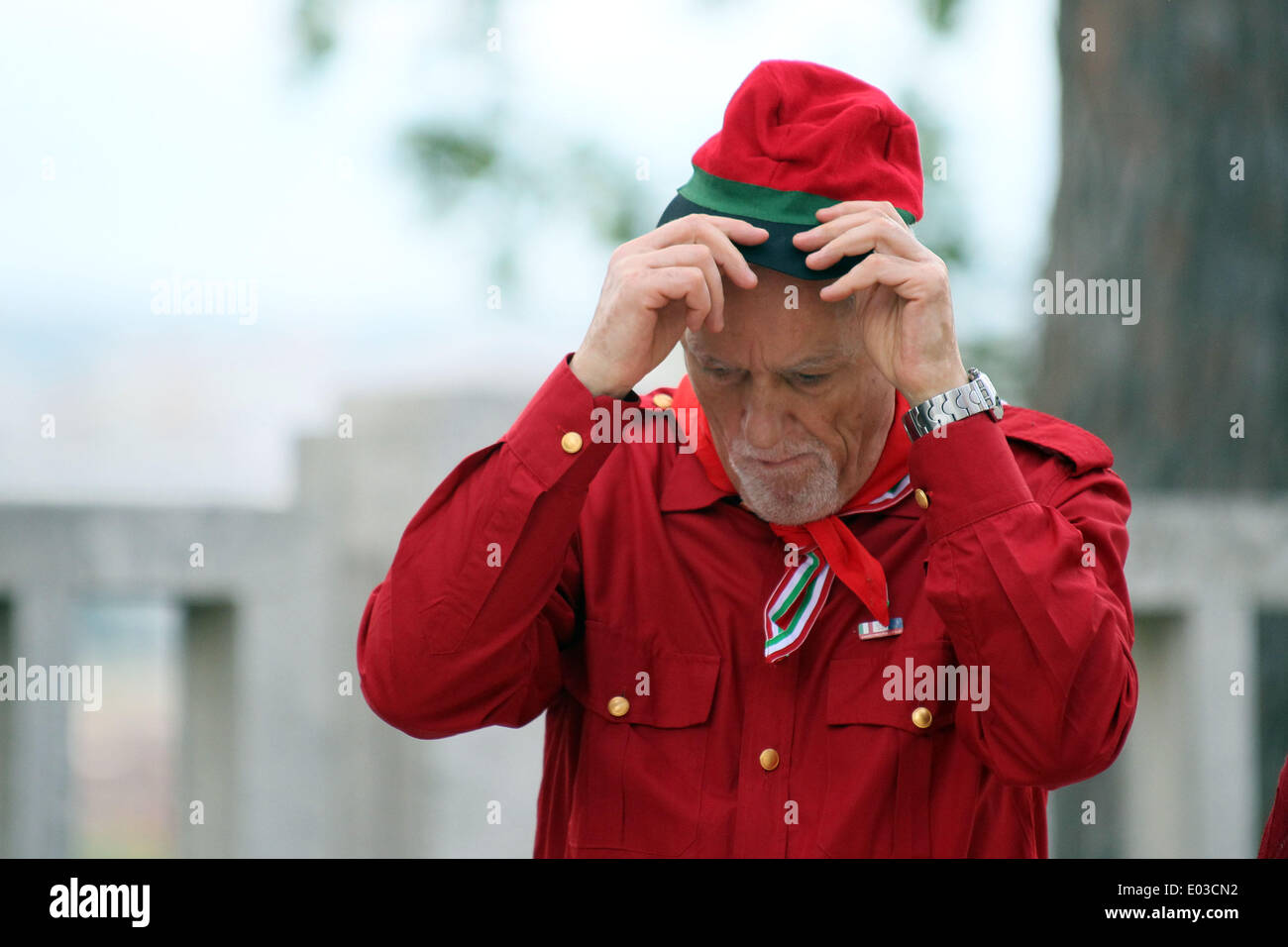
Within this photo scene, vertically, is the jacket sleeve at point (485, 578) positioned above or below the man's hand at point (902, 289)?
below

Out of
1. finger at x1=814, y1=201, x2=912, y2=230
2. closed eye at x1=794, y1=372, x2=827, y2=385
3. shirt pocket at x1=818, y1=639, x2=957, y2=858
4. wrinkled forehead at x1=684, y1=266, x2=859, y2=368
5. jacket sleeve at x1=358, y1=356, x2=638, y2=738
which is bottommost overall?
shirt pocket at x1=818, y1=639, x2=957, y2=858

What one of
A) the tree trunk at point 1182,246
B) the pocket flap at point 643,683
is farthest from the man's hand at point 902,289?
the tree trunk at point 1182,246

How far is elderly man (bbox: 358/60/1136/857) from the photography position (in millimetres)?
2211

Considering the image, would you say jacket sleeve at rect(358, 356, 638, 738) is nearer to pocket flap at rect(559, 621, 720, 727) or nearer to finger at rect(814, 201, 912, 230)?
pocket flap at rect(559, 621, 720, 727)

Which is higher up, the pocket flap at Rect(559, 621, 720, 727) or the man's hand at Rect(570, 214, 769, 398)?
the man's hand at Rect(570, 214, 769, 398)

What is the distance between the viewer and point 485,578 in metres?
2.29

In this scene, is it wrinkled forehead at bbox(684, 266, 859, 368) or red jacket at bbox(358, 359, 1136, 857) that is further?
wrinkled forehead at bbox(684, 266, 859, 368)

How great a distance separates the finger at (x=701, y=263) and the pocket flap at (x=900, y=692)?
1.93 ft

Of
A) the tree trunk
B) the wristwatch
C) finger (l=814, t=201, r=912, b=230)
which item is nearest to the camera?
the wristwatch

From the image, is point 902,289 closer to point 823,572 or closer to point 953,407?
point 953,407

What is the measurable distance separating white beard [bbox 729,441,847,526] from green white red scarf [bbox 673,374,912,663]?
3 cm

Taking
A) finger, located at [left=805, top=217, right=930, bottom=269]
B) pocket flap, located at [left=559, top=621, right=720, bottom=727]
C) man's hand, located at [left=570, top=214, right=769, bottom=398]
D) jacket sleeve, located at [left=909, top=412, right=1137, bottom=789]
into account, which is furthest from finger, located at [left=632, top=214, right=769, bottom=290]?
pocket flap, located at [left=559, top=621, right=720, bottom=727]

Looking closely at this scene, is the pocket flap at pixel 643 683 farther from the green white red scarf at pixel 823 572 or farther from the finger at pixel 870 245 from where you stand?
the finger at pixel 870 245

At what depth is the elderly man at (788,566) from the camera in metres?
2.21
